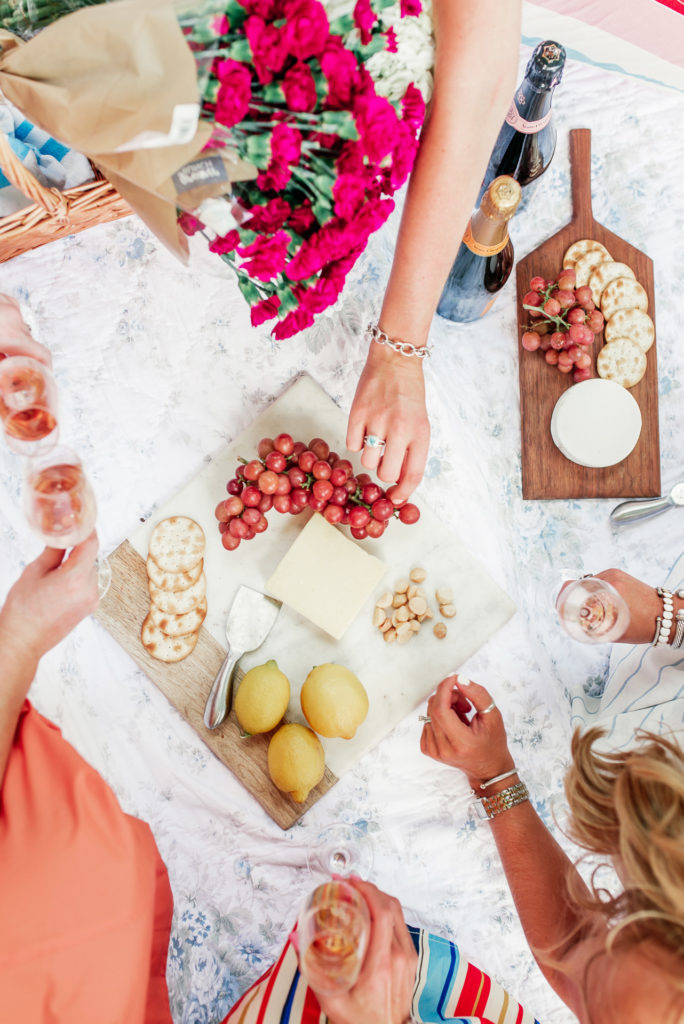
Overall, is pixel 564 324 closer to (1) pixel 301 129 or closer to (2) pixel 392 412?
(2) pixel 392 412

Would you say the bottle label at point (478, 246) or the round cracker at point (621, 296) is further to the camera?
the round cracker at point (621, 296)

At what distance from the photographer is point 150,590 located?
1011 millimetres

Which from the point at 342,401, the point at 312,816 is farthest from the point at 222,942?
the point at 342,401

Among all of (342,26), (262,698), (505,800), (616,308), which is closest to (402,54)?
(342,26)

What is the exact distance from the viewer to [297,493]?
0.96 m

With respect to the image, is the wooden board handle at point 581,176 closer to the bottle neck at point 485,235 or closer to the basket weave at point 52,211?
the bottle neck at point 485,235

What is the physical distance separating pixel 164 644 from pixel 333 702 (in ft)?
0.88

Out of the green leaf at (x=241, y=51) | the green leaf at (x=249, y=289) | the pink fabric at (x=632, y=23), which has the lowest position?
the green leaf at (x=249, y=289)

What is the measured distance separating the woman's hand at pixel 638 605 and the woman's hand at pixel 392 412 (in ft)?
1.10

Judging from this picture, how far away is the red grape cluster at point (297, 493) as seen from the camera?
954 millimetres

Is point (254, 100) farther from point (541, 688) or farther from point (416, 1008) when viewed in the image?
point (416, 1008)

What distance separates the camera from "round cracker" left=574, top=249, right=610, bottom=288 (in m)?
1.08

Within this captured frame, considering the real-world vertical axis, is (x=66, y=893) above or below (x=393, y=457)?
below

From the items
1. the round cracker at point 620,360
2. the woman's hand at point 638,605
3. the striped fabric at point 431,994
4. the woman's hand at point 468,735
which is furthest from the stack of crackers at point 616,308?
the striped fabric at point 431,994
